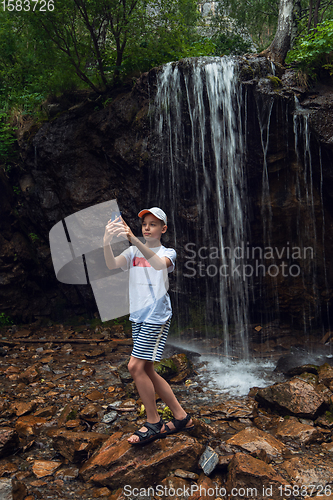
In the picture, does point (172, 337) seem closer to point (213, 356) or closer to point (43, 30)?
point (213, 356)

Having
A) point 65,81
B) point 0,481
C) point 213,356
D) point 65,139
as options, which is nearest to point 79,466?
point 0,481

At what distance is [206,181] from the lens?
647cm

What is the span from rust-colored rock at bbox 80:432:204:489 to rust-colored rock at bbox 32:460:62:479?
0.26m

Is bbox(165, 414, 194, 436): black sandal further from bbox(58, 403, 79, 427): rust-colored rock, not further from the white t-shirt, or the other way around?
bbox(58, 403, 79, 427): rust-colored rock

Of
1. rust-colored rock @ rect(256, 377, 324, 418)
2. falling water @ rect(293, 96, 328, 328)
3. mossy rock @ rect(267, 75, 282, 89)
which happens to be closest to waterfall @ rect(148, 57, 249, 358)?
mossy rock @ rect(267, 75, 282, 89)

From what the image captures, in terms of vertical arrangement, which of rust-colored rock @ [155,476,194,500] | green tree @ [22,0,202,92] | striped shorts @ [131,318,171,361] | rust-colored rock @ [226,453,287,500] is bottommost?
rust-colored rock @ [155,476,194,500]

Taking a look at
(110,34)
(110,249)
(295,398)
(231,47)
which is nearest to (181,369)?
(295,398)

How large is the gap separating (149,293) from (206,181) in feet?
14.5

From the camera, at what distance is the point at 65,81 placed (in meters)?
7.89

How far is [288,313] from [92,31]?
7.44 metres

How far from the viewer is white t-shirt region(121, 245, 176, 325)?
8.11 feet

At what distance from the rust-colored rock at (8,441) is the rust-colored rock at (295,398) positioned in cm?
255

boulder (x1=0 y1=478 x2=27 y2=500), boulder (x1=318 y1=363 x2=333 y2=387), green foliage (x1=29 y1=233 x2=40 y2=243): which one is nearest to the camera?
boulder (x1=0 y1=478 x2=27 y2=500)

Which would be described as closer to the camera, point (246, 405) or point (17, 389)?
point (246, 405)
